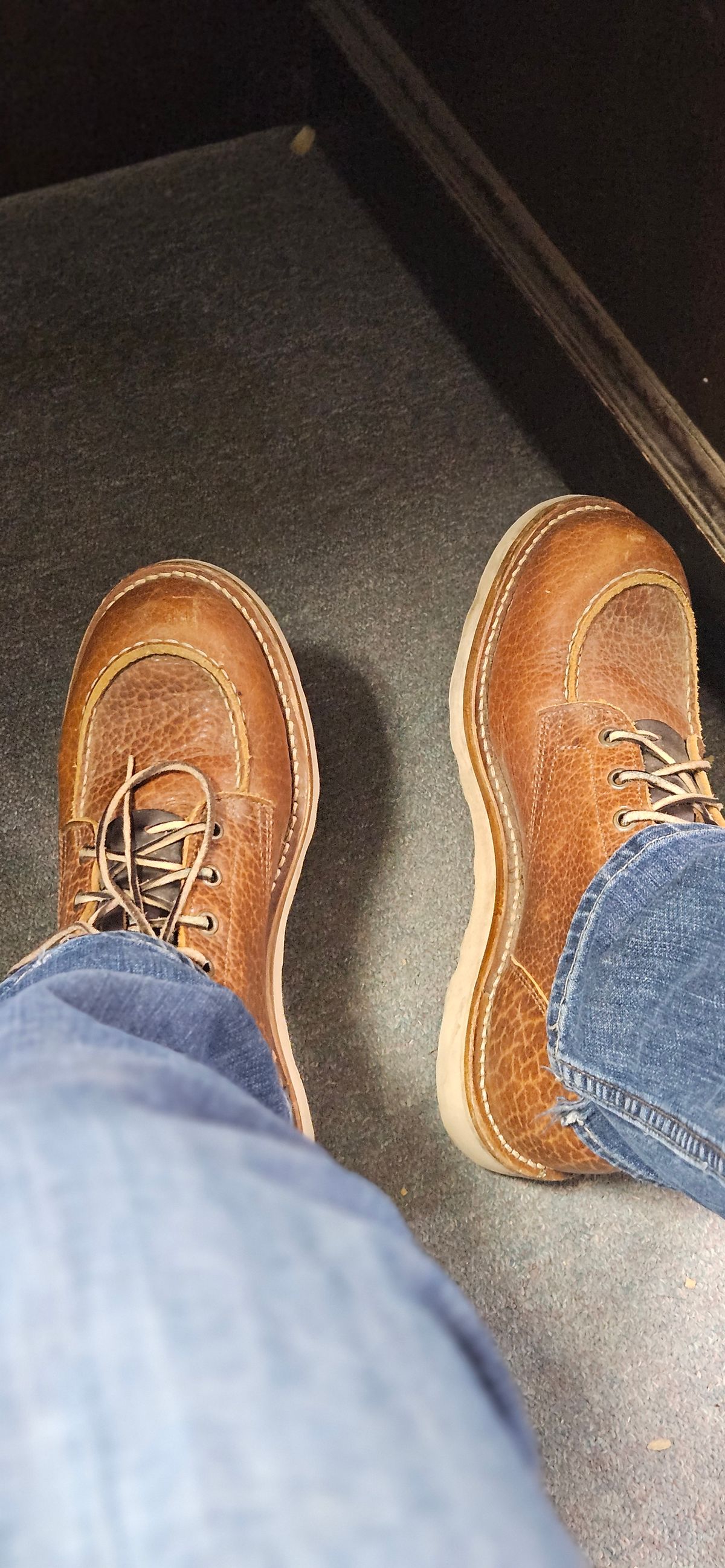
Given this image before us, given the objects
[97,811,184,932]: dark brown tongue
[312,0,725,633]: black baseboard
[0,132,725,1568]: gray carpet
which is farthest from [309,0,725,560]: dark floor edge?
[97,811,184,932]: dark brown tongue

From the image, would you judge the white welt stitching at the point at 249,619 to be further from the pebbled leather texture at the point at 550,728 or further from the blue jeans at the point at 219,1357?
the blue jeans at the point at 219,1357

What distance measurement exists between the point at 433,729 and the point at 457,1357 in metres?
0.67

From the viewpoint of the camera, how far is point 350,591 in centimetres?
93

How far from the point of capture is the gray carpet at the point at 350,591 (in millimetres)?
827

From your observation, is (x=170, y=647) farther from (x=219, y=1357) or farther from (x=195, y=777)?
(x=219, y=1357)

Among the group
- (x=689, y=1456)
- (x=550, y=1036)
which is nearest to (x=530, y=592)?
(x=550, y=1036)

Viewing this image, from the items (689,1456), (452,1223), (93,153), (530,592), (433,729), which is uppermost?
(93,153)

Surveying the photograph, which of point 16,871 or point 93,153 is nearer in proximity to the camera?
point 16,871

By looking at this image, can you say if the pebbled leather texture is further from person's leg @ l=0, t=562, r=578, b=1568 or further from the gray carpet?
person's leg @ l=0, t=562, r=578, b=1568

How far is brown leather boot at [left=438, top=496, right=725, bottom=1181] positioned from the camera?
77 centimetres

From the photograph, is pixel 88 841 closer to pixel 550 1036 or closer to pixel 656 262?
pixel 550 1036

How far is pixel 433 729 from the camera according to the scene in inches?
36.1

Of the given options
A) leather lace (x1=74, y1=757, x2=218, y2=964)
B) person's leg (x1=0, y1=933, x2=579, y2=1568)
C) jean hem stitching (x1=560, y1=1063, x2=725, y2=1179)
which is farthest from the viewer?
leather lace (x1=74, y1=757, x2=218, y2=964)

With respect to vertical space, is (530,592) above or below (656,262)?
below
